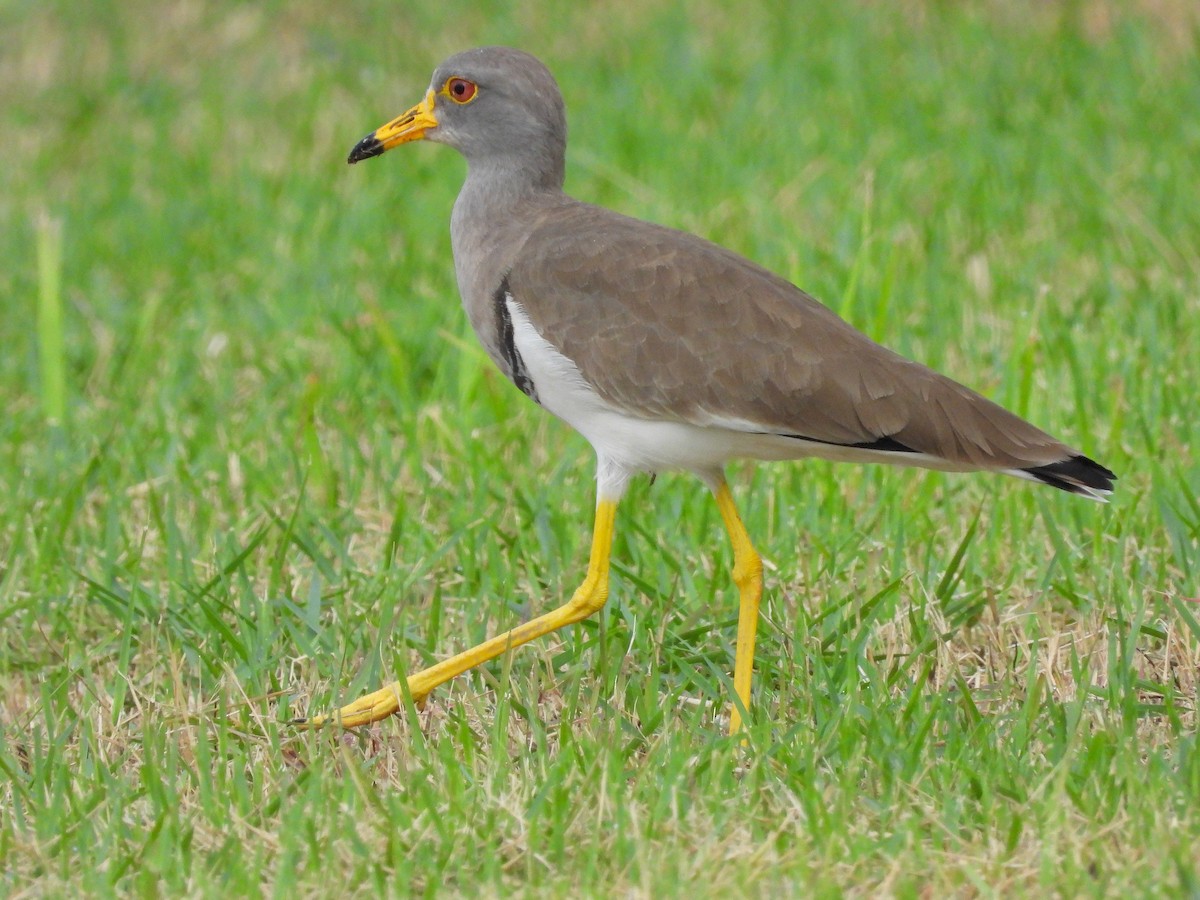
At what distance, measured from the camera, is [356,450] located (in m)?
5.54

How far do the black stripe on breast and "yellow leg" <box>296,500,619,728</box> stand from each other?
0.36 m

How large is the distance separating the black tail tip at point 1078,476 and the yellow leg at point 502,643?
103 centimetres

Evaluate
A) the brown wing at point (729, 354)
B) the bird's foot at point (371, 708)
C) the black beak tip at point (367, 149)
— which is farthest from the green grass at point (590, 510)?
the black beak tip at point (367, 149)

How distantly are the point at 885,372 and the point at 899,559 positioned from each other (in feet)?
2.66

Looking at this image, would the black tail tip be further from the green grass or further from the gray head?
the gray head

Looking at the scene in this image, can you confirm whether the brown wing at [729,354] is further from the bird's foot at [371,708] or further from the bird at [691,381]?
the bird's foot at [371,708]

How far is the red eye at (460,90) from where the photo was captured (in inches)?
186

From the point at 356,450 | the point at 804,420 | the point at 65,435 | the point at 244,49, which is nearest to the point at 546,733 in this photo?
the point at 804,420

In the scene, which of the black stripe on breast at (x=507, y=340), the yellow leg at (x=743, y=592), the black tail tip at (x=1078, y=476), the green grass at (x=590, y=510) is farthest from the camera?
the black stripe on breast at (x=507, y=340)

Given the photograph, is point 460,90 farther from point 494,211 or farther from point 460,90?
point 494,211

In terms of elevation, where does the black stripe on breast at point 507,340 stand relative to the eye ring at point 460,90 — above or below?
below

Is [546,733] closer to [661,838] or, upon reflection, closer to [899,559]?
[661,838]

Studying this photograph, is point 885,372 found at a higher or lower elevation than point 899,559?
higher

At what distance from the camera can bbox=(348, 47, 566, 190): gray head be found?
464cm
